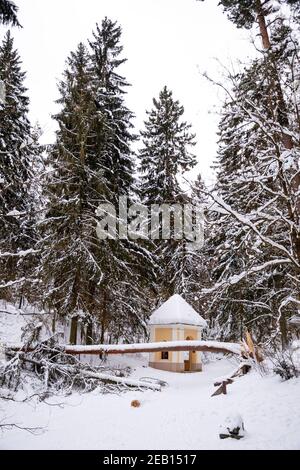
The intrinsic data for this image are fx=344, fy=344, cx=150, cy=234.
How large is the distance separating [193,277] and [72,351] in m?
11.7

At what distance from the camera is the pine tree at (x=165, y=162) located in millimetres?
23188

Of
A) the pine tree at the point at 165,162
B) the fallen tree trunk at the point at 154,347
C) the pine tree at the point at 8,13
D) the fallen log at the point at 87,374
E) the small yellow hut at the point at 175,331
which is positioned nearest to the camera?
the pine tree at the point at 8,13

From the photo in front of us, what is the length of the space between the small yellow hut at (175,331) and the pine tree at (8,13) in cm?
1506

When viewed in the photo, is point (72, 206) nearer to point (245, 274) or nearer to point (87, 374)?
point (87, 374)

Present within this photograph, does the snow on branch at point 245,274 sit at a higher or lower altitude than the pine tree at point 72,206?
lower

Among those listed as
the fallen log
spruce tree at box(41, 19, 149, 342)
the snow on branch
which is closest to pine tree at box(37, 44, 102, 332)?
spruce tree at box(41, 19, 149, 342)

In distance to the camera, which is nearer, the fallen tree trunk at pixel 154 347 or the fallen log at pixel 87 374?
the fallen log at pixel 87 374

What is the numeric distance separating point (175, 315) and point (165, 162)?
35.4 feet

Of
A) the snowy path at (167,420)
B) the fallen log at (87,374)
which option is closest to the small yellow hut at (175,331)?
the fallen log at (87,374)

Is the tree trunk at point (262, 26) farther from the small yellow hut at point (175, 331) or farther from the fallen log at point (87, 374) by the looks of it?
the small yellow hut at point (175, 331)

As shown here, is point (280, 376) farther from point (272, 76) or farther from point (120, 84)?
point (120, 84)

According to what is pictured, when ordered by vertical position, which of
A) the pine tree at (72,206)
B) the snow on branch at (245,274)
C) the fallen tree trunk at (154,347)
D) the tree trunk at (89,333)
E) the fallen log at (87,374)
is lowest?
the fallen log at (87,374)

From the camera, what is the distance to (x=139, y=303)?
1689 centimetres

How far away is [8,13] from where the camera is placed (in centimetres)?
954
